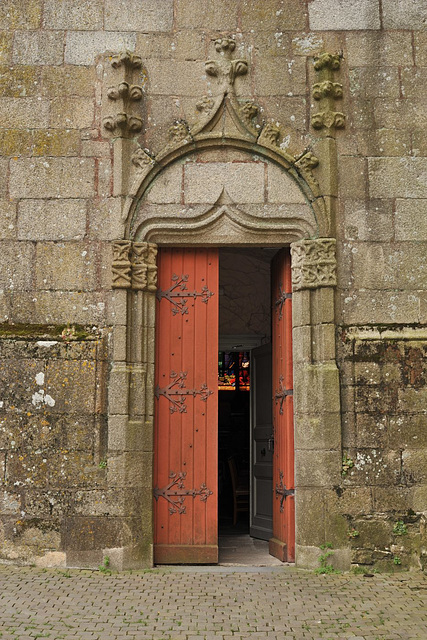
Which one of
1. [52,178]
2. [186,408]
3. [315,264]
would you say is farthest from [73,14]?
[186,408]

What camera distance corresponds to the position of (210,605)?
4.21 meters

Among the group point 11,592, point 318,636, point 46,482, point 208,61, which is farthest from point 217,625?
point 208,61

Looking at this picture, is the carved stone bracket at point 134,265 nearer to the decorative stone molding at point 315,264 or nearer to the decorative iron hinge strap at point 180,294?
the decorative iron hinge strap at point 180,294

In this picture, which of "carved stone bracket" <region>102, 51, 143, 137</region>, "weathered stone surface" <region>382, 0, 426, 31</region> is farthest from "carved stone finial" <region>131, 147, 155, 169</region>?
"weathered stone surface" <region>382, 0, 426, 31</region>

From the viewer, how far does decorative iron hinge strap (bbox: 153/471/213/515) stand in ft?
17.5

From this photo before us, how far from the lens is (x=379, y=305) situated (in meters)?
5.38

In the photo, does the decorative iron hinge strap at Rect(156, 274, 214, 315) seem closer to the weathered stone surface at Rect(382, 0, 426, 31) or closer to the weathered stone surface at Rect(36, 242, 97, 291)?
the weathered stone surface at Rect(36, 242, 97, 291)

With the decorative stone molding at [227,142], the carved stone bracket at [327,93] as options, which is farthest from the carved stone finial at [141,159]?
the carved stone bracket at [327,93]

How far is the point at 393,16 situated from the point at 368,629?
460cm

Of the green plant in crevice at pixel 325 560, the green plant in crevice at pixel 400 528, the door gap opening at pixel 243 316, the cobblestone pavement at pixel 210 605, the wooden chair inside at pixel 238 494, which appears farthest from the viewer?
the wooden chair inside at pixel 238 494

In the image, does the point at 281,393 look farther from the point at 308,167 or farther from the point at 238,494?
the point at 238,494

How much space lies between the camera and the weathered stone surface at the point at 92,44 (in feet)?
18.4

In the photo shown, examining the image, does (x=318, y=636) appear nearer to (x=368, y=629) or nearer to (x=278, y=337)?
(x=368, y=629)

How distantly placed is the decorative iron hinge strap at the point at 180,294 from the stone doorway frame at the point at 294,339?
17cm
